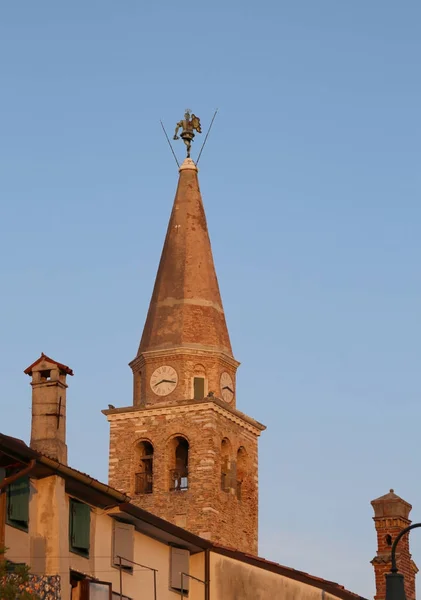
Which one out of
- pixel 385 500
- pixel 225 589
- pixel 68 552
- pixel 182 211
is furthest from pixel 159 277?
pixel 68 552

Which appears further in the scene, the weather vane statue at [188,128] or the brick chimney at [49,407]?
the weather vane statue at [188,128]

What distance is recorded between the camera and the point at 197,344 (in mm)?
60625

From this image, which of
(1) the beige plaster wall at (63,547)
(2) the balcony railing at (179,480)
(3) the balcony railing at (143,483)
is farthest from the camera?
(3) the balcony railing at (143,483)

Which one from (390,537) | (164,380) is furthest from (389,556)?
(164,380)

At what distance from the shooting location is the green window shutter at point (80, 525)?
1224 inches

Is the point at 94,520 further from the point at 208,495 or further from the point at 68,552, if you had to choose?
the point at 208,495

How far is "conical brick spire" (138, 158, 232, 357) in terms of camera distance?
61000mm

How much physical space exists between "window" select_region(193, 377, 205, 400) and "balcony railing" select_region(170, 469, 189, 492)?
2.92 metres

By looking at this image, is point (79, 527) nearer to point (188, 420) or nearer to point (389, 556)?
point (389, 556)

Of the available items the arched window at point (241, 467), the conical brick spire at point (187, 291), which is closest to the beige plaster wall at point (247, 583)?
the arched window at point (241, 467)

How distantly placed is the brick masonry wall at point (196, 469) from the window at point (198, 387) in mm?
848

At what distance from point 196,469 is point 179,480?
1.01 meters

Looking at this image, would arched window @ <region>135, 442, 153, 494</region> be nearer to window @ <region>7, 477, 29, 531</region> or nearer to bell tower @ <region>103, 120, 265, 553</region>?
bell tower @ <region>103, 120, 265, 553</region>

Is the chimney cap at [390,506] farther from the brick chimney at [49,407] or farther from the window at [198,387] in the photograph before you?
the window at [198,387]
